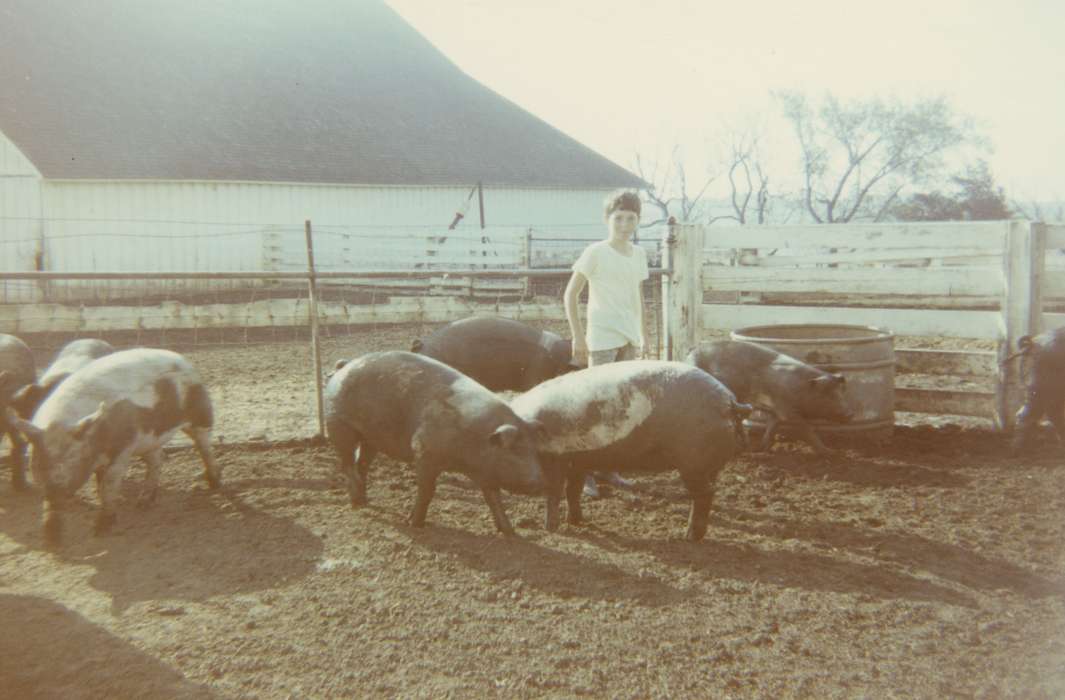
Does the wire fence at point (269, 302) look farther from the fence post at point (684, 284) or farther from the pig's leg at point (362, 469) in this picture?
the pig's leg at point (362, 469)

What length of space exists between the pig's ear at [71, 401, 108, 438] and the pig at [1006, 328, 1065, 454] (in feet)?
19.0

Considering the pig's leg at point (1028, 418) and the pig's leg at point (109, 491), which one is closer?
the pig's leg at point (109, 491)

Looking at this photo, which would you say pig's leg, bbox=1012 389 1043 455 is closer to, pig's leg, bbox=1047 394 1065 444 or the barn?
pig's leg, bbox=1047 394 1065 444

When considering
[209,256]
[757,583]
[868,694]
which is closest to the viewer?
[868,694]

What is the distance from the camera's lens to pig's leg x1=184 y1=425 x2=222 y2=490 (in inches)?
232

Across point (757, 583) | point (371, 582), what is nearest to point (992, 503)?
point (757, 583)

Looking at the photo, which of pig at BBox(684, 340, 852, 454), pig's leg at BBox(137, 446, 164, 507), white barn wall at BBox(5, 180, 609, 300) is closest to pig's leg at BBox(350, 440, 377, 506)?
pig's leg at BBox(137, 446, 164, 507)

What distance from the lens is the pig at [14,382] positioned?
603 centimetres

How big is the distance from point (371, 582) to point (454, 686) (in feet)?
3.73

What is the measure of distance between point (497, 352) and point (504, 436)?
2.15m

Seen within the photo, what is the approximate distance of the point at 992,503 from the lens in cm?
536

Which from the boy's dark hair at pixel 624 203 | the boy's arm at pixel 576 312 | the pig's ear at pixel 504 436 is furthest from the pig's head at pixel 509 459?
the boy's dark hair at pixel 624 203

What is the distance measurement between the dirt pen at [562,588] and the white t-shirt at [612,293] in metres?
1.00

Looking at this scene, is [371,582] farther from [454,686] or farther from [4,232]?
[4,232]
